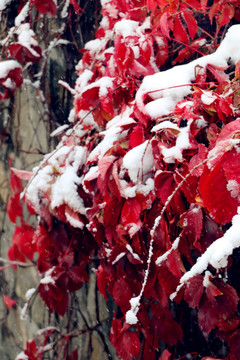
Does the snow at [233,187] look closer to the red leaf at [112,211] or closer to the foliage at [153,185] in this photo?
the foliage at [153,185]

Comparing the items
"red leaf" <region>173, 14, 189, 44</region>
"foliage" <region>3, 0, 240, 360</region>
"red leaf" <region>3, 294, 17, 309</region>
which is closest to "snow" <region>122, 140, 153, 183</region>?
"foliage" <region>3, 0, 240, 360</region>

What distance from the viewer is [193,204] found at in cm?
96

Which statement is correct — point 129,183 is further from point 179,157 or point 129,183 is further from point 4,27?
point 4,27

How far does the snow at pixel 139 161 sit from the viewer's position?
1.04m

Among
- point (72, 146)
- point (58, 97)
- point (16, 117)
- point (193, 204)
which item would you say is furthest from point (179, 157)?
point (16, 117)

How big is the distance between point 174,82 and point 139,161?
262 millimetres

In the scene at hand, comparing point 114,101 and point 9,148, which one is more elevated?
point 114,101

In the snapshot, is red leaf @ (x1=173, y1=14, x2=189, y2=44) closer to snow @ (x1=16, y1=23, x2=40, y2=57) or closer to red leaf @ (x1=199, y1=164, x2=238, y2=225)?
red leaf @ (x1=199, y1=164, x2=238, y2=225)

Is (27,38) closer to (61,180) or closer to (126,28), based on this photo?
(126,28)

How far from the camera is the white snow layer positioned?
3.63 feet

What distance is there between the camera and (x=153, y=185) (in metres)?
1.06

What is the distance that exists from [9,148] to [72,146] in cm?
89

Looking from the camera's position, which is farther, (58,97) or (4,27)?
(4,27)

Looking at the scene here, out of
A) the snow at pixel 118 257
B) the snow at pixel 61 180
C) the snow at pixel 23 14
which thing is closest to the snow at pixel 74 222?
the snow at pixel 61 180
